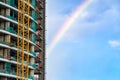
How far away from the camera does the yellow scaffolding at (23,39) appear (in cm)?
11000

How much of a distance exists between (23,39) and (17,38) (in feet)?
7.13

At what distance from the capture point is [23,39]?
11231 cm

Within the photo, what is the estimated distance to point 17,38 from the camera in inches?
4368

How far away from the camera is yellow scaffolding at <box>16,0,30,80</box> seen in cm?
11000

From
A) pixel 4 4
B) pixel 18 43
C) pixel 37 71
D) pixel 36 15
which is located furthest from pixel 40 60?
pixel 4 4

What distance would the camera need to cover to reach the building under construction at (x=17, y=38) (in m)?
105

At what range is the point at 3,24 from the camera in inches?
4222

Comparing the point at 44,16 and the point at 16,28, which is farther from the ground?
the point at 44,16

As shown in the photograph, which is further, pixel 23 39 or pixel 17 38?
pixel 23 39

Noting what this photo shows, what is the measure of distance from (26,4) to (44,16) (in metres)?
25.6

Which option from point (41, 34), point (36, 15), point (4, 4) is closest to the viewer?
point (4, 4)

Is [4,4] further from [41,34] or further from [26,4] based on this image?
[41,34]

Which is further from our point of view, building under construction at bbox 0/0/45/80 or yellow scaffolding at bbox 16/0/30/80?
yellow scaffolding at bbox 16/0/30/80

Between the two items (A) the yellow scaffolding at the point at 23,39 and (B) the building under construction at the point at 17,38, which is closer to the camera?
(B) the building under construction at the point at 17,38
